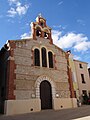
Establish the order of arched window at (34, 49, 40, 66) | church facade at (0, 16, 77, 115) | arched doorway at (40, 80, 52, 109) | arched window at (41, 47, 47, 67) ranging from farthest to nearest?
arched window at (41, 47, 47, 67), arched window at (34, 49, 40, 66), arched doorway at (40, 80, 52, 109), church facade at (0, 16, 77, 115)

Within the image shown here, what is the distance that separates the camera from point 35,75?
15.5m

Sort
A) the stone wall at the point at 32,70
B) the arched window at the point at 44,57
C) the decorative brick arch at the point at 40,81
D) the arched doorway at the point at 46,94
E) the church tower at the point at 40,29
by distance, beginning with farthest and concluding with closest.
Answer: the church tower at the point at 40,29 → the arched window at the point at 44,57 → the arched doorway at the point at 46,94 → the decorative brick arch at the point at 40,81 → the stone wall at the point at 32,70

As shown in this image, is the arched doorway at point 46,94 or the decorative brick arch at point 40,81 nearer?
the decorative brick arch at point 40,81

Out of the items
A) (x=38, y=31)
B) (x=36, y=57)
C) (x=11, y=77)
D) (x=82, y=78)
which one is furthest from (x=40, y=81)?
(x=82, y=78)

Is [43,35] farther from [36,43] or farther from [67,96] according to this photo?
[67,96]

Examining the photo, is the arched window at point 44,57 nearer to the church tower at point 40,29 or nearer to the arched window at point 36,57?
the arched window at point 36,57

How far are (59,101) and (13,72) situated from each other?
21.7 feet

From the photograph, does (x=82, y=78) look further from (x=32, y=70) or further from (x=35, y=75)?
(x=32, y=70)

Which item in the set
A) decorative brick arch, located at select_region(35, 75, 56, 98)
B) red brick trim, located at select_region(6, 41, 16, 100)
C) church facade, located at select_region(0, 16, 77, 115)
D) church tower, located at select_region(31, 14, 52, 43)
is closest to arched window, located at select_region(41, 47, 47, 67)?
church facade, located at select_region(0, 16, 77, 115)

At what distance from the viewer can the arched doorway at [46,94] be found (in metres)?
15.3

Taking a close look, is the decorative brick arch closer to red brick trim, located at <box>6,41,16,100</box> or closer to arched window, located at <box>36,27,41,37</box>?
red brick trim, located at <box>6,41,16,100</box>

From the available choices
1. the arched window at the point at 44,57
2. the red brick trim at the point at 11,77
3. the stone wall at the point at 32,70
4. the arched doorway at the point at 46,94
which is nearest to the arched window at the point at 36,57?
the stone wall at the point at 32,70

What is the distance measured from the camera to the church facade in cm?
1358

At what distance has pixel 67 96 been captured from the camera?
55.8 feet
